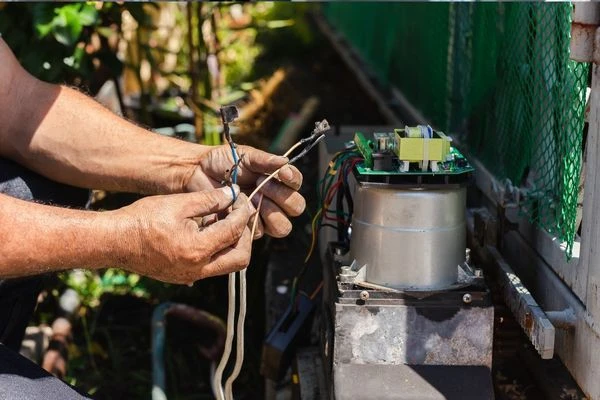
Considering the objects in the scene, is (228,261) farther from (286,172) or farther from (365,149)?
(365,149)

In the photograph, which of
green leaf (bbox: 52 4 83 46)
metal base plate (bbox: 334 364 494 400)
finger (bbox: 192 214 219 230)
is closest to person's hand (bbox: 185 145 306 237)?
finger (bbox: 192 214 219 230)

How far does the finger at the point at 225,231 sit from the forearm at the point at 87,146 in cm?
54

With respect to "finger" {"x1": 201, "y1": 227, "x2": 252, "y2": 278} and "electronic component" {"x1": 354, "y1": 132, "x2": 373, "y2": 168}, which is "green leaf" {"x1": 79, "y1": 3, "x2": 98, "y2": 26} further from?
"finger" {"x1": 201, "y1": 227, "x2": 252, "y2": 278}

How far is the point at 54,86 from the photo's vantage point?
109 inches

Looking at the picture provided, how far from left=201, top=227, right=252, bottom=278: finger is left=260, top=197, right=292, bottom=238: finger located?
0.19 meters

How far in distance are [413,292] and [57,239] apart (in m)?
0.78

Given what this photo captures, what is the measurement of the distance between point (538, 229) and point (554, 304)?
0.77 ft

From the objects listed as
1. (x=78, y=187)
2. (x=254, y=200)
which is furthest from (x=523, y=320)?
(x=78, y=187)

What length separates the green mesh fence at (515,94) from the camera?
88.7 inches

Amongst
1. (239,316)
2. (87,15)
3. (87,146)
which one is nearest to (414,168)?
(239,316)

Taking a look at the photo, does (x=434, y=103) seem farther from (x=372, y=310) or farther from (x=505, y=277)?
(x=372, y=310)

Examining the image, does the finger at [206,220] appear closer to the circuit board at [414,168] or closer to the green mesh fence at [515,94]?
the circuit board at [414,168]

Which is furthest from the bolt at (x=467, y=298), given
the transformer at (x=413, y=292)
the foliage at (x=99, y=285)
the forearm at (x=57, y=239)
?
the foliage at (x=99, y=285)

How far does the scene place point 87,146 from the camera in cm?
266
